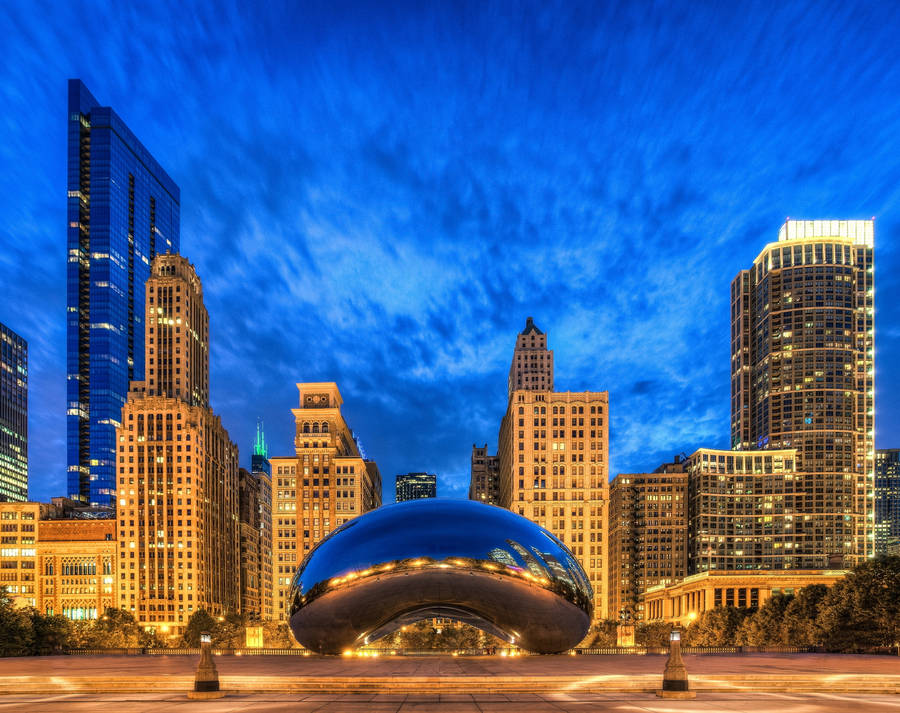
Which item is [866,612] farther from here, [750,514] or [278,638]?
[750,514]

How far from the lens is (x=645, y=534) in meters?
159

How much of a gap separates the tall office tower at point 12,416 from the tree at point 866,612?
634 feet

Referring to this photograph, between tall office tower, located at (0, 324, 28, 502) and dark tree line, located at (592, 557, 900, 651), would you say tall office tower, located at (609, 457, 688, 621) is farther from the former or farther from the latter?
tall office tower, located at (0, 324, 28, 502)

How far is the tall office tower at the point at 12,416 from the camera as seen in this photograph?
180 m

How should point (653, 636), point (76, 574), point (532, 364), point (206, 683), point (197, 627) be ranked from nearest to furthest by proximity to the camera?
1. point (206, 683)
2. point (653, 636)
3. point (197, 627)
4. point (76, 574)
5. point (532, 364)

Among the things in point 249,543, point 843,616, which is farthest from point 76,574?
point 843,616

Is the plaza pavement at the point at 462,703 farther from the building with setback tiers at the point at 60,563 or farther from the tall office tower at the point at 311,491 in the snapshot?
the building with setback tiers at the point at 60,563

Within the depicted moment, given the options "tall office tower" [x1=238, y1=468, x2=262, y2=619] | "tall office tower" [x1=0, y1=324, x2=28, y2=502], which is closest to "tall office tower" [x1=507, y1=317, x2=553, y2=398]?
"tall office tower" [x1=238, y1=468, x2=262, y2=619]

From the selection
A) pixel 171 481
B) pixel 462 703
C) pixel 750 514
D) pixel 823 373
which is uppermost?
pixel 823 373

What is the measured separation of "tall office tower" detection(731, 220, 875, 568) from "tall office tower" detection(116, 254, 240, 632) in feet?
451

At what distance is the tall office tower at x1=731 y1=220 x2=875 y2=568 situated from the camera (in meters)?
165

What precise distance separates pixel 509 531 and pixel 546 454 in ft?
257

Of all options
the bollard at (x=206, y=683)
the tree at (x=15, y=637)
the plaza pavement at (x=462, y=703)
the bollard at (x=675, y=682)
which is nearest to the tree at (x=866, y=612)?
the plaza pavement at (x=462, y=703)

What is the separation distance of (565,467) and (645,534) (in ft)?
213
